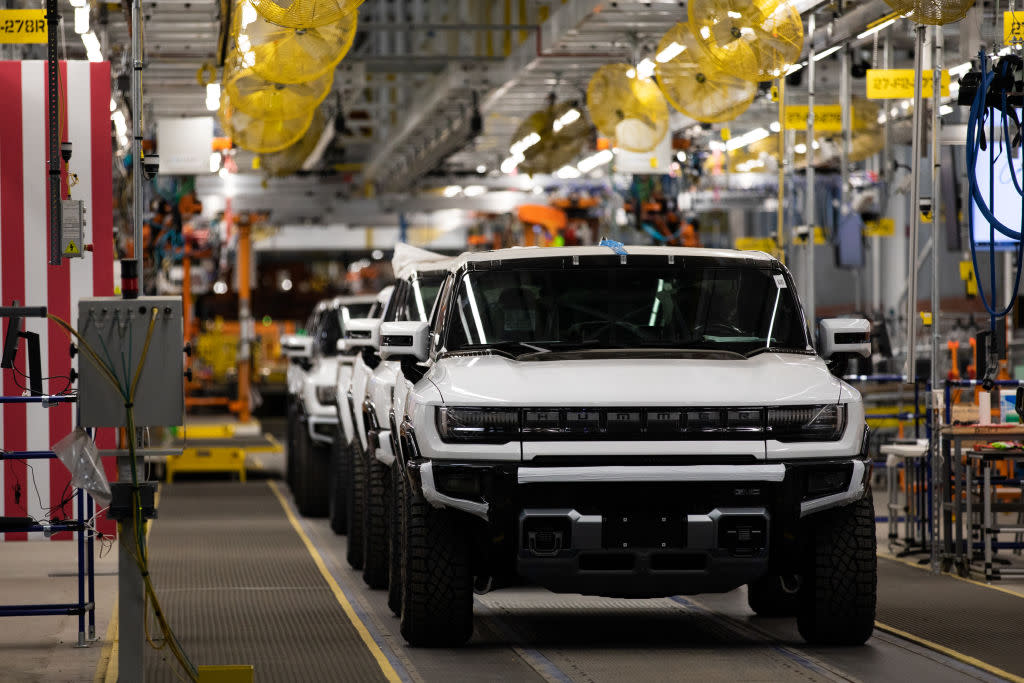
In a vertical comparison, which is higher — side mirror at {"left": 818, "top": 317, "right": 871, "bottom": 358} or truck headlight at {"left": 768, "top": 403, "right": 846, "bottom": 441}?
side mirror at {"left": 818, "top": 317, "right": 871, "bottom": 358}

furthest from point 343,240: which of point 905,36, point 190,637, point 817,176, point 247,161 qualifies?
point 190,637

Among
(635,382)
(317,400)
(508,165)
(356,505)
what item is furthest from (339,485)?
(508,165)

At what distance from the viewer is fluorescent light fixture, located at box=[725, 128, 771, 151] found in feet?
71.1

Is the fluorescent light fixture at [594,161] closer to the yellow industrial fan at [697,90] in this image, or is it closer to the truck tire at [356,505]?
the yellow industrial fan at [697,90]

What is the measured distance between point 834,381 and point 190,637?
335cm

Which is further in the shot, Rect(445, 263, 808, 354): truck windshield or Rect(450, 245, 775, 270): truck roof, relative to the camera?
Rect(450, 245, 775, 270): truck roof

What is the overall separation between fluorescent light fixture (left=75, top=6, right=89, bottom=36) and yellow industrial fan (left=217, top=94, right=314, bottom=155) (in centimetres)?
151

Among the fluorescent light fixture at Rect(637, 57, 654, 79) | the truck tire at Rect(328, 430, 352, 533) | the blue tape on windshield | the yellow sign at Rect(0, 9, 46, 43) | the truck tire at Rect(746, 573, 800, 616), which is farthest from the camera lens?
the fluorescent light fixture at Rect(637, 57, 654, 79)

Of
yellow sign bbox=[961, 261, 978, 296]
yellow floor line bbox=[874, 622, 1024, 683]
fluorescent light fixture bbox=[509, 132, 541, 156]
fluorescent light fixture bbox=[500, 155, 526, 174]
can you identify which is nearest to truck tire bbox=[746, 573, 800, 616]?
yellow floor line bbox=[874, 622, 1024, 683]

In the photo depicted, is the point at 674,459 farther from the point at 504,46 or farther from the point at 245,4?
the point at 504,46

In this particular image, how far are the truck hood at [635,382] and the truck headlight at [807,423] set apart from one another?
40 millimetres

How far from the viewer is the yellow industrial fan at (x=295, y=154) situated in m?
17.8

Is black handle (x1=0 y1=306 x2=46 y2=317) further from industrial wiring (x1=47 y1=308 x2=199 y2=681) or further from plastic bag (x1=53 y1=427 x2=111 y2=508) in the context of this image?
plastic bag (x1=53 y1=427 x2=111 y2=508)

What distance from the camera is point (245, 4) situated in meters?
11.0
